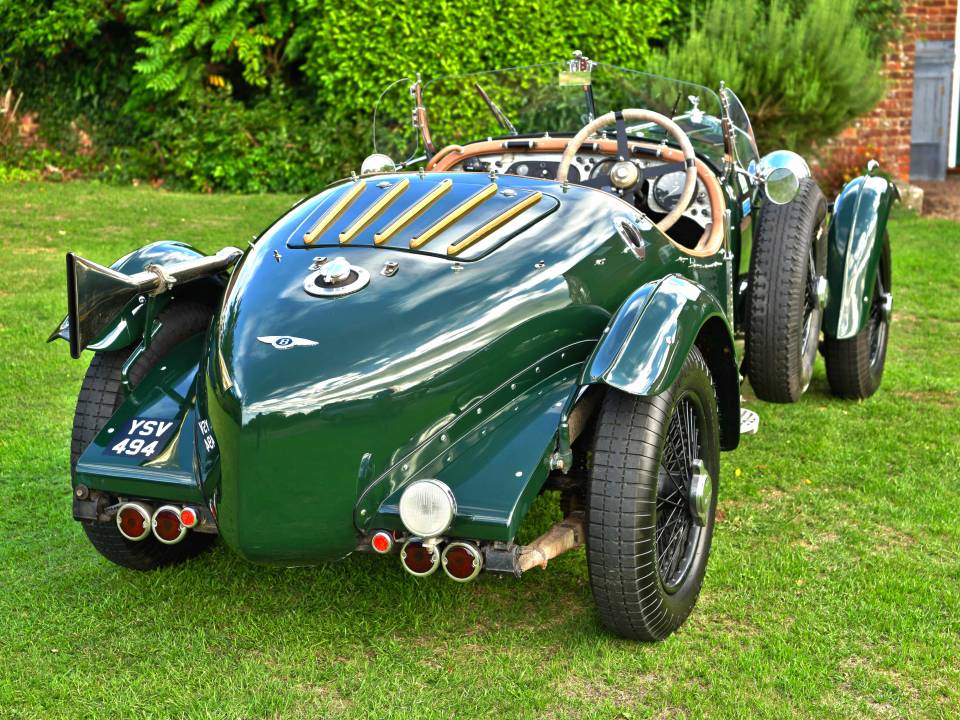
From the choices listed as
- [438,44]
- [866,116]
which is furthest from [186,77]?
[866,116]

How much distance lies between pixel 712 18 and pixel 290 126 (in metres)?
4.44

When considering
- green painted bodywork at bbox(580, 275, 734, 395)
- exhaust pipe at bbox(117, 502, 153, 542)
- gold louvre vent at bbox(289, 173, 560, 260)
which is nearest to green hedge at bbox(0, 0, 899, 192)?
gold louvre vent at bbox(289, 173, 560, 260)

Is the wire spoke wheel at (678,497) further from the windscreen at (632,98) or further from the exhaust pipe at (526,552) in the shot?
the windscreen at (632,98)

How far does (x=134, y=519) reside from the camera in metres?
3.25

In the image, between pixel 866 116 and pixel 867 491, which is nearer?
pixel 867 491

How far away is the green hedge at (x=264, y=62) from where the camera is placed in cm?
1106

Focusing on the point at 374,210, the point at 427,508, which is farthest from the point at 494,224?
the point at 427,508

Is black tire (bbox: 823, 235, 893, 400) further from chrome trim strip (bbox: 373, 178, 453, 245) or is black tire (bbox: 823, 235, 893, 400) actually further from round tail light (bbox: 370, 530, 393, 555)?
round tail light (bbox: 370, 530, 393, 555)

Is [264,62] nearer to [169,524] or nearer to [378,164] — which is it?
[378,164]

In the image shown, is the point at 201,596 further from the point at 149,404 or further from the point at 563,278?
the point at 563,278

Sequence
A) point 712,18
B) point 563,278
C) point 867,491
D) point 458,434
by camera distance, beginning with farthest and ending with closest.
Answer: point 712,18
point 867,491
point 563,278
point 458,434

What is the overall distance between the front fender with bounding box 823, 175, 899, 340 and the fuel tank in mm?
1858

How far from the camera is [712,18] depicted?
36.1 feet

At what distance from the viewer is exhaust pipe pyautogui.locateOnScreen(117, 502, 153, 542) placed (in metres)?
3.24
